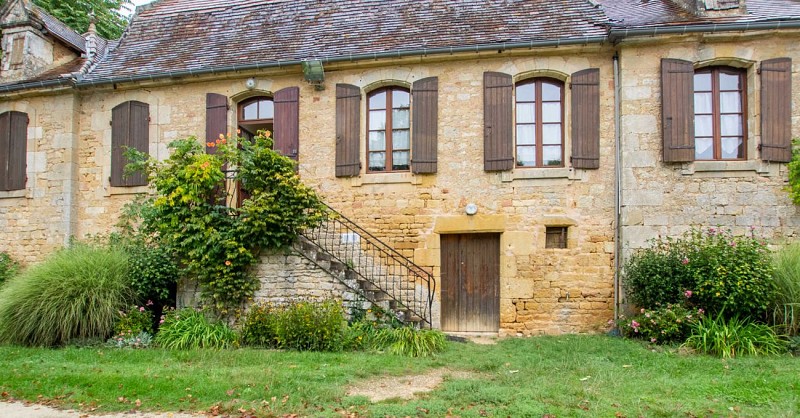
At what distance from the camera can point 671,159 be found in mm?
8523

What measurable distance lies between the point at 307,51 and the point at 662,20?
19.7 feet

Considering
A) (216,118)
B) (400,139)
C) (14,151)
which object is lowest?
(14,151)

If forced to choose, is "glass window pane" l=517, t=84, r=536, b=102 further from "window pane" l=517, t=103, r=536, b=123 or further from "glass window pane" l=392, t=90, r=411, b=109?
"glass window pane" l=392, t=90, r=411, b=109

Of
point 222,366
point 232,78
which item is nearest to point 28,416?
point 222,366

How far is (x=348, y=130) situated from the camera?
381 inches

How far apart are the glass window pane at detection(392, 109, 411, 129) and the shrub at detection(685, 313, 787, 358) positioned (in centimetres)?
544

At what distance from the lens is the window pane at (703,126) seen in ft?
28.7

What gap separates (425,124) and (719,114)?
15.3ft

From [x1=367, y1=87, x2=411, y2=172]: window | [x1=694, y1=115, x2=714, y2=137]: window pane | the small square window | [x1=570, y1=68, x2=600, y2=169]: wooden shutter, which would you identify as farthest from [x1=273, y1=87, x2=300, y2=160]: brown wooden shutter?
[x1=694, y1=115, x2=714, y2=137]: window pane

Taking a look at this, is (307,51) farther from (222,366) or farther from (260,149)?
(222,366)

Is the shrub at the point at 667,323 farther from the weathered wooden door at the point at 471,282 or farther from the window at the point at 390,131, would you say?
the window at the point at 390,131

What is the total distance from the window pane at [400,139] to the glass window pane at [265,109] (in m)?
2.50

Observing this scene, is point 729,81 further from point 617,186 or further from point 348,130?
point 348,130

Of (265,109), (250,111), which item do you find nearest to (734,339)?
(265,109)
